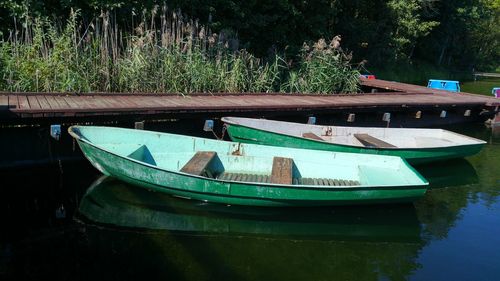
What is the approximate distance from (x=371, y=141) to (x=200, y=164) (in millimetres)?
3979

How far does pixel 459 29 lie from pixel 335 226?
3238 cm

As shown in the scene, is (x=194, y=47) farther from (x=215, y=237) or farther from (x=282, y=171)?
(x=215, y=237)

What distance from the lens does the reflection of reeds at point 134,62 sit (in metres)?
9.20

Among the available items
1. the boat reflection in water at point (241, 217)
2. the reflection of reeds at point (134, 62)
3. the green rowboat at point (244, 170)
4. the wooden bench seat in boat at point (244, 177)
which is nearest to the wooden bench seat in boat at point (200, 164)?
the green rowboat at point (244, 170)

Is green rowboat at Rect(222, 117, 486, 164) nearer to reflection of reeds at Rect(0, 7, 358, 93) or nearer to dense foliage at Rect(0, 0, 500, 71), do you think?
reflection of reeds at Rect(0, 7, 358, 93)

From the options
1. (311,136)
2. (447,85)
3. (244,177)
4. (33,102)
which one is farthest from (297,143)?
(447,85)

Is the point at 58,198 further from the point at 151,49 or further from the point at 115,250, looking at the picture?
the point at 151,49

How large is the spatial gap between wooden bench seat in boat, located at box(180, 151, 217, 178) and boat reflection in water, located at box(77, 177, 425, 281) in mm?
558

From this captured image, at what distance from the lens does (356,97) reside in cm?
1255

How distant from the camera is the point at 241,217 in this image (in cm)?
670

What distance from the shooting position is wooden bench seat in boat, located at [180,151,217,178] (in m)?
6.62

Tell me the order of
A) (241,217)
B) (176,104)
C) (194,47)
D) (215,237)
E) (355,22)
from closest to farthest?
(215,237) → (241,217) → (176,104) → (194,47) → (355,22)

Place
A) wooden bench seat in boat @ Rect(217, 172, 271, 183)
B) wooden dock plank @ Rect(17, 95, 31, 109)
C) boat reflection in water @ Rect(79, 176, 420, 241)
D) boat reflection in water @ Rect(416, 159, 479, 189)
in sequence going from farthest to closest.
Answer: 1. boat reflection in water @ Rect(416, 159, 479, 189)
2. wooden dock plank @ Rect(17, 95, 31, 109)
3. wooden bench seat in boat @ Rect(217, 172, 271, 183)
4. boat reflection in water @ Rect(79, 176, 420, 241)

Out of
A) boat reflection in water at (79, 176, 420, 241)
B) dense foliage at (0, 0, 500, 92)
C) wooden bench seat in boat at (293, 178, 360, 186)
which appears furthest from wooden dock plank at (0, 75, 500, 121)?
wooden bench seat in boat at (293, 178, 360, 186)
